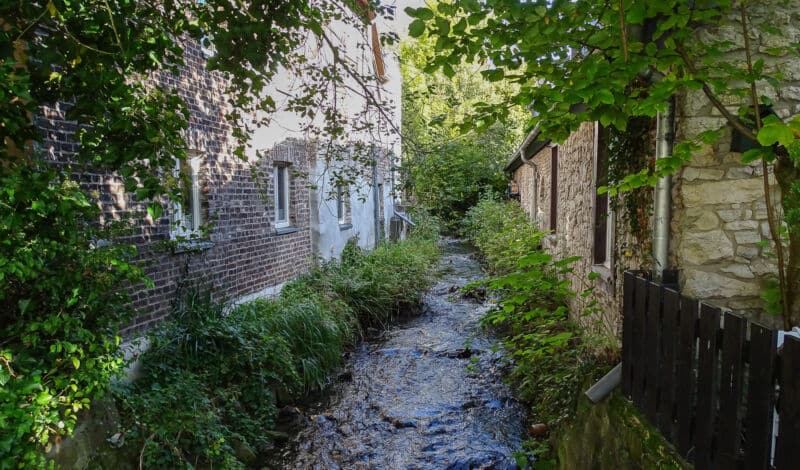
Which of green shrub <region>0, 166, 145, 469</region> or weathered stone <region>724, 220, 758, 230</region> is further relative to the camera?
weathered stone <region>724, 220, 758, 230</region>

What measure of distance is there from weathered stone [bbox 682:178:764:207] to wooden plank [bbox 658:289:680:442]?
3.24ft

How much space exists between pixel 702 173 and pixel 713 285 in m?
0.79

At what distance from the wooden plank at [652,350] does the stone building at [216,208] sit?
2.76 metres

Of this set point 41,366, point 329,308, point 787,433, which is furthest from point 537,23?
point 329,308

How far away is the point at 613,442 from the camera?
3330 mm

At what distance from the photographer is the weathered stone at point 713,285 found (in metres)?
3.53

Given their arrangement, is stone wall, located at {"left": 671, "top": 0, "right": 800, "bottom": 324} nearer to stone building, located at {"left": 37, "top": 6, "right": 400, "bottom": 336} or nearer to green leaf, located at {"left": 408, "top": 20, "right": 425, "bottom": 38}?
green leaf, located at {"left": 408, "top": 20, "right": 425, "bottom": 38}

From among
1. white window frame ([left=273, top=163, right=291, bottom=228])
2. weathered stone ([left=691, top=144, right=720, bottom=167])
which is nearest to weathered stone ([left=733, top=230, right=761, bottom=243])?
weathered stone ([left=691, top=144, right=720, bottom=167])

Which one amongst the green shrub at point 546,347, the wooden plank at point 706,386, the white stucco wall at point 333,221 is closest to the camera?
the wooden plank at point 706,386

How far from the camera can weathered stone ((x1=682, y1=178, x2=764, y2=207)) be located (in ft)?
11.4

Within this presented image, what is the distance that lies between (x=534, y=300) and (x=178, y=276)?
470 centimetres

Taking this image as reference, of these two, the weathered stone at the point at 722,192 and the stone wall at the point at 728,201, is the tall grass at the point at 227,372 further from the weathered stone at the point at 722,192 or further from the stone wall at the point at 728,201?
the weathered stone at the point at 722,192

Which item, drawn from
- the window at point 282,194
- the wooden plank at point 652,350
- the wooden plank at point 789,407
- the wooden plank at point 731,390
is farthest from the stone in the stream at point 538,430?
the window at point 282,194

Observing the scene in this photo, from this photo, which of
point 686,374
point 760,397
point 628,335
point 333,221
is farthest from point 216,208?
point 760,397
